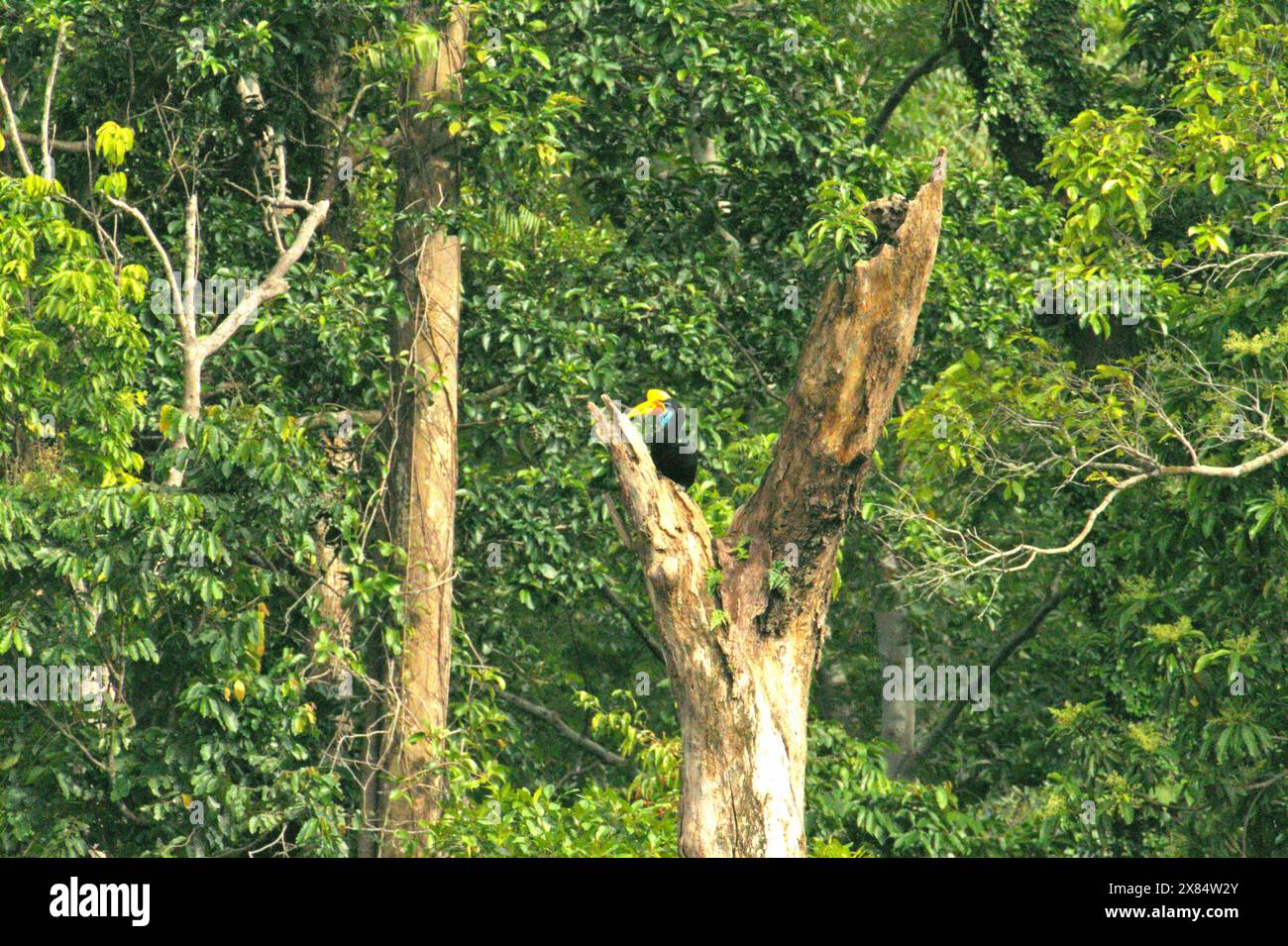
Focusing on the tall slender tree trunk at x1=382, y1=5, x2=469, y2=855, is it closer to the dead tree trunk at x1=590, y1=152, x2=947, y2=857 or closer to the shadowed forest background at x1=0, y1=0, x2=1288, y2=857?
the shadowed forest background at x1=0, y1=0, x2=1288, y2=857

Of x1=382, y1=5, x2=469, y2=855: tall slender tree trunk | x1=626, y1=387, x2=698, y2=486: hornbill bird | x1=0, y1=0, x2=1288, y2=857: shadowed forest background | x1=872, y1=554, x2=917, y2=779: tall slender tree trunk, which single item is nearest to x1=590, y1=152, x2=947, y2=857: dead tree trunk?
x1=0, y1=0, x2=1288, y2=857: shadowed forest background

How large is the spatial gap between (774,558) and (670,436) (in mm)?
1888

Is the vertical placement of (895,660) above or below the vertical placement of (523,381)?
below

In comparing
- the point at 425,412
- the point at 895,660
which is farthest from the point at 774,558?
the point at 895,660

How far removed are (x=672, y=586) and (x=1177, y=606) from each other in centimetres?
324

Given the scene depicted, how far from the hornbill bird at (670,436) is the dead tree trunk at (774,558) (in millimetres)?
1413

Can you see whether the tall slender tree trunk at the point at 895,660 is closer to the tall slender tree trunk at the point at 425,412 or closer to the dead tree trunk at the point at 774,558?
the tall slender tree trunk at the point at 425,412

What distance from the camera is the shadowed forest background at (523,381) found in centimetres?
802

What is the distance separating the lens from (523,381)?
30.6ft

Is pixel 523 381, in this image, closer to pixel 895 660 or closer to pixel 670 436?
pixel 670 436

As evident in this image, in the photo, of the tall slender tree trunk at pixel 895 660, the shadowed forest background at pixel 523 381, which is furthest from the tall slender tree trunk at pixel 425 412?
the tall slender tree trunk at pixel 895 660

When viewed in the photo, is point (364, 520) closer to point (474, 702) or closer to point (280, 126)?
point (474, 702)

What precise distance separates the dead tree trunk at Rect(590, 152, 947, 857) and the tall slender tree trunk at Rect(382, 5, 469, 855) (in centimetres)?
252

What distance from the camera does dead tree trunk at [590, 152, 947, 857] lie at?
6465 millimetres
